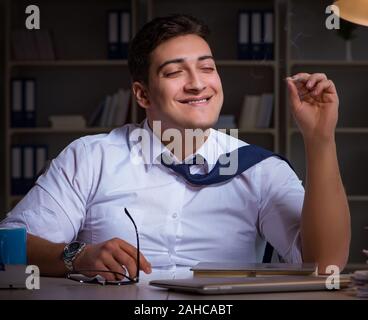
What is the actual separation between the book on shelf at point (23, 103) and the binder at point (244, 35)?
119 centimetres

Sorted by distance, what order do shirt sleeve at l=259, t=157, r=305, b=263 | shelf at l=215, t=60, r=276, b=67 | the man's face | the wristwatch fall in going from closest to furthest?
the wristwatch, shirt sleeve at l=259, t=157, r=305, b=263, the man's face, shelf at l=215, t=60, r=276, b=67

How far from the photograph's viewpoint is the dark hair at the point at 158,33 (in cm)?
192

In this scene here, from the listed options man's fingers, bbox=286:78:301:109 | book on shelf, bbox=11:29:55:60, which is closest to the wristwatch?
man's fingers, bbox=286:78:301:109

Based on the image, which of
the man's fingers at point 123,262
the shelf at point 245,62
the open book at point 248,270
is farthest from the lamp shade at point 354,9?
the shelf at point 245,62

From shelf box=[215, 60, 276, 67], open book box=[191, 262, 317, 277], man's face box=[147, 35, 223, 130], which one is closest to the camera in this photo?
open book box=[191, 262, 317, 277]

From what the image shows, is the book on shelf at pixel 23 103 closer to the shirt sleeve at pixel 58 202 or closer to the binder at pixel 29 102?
the binder at pixel 29 102

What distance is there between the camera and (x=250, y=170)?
6.12 feet

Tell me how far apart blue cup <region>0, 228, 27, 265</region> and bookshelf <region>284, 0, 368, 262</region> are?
10.0 ft

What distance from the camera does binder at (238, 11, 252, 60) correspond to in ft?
13.5

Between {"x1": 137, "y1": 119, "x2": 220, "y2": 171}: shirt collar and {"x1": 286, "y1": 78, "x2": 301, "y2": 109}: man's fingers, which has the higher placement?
{"x1": 286, "y1": 78, "x2": 301, "y2": 109}: man's fingers

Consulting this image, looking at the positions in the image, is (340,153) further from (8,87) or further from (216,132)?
(216,132)

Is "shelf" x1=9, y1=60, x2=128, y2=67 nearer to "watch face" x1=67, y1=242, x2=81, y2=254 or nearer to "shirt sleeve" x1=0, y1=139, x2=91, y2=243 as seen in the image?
"shirt sleeve" x1=0, y1=139, x2=91, y2=243

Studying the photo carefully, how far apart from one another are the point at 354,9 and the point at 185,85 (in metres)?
0.60
